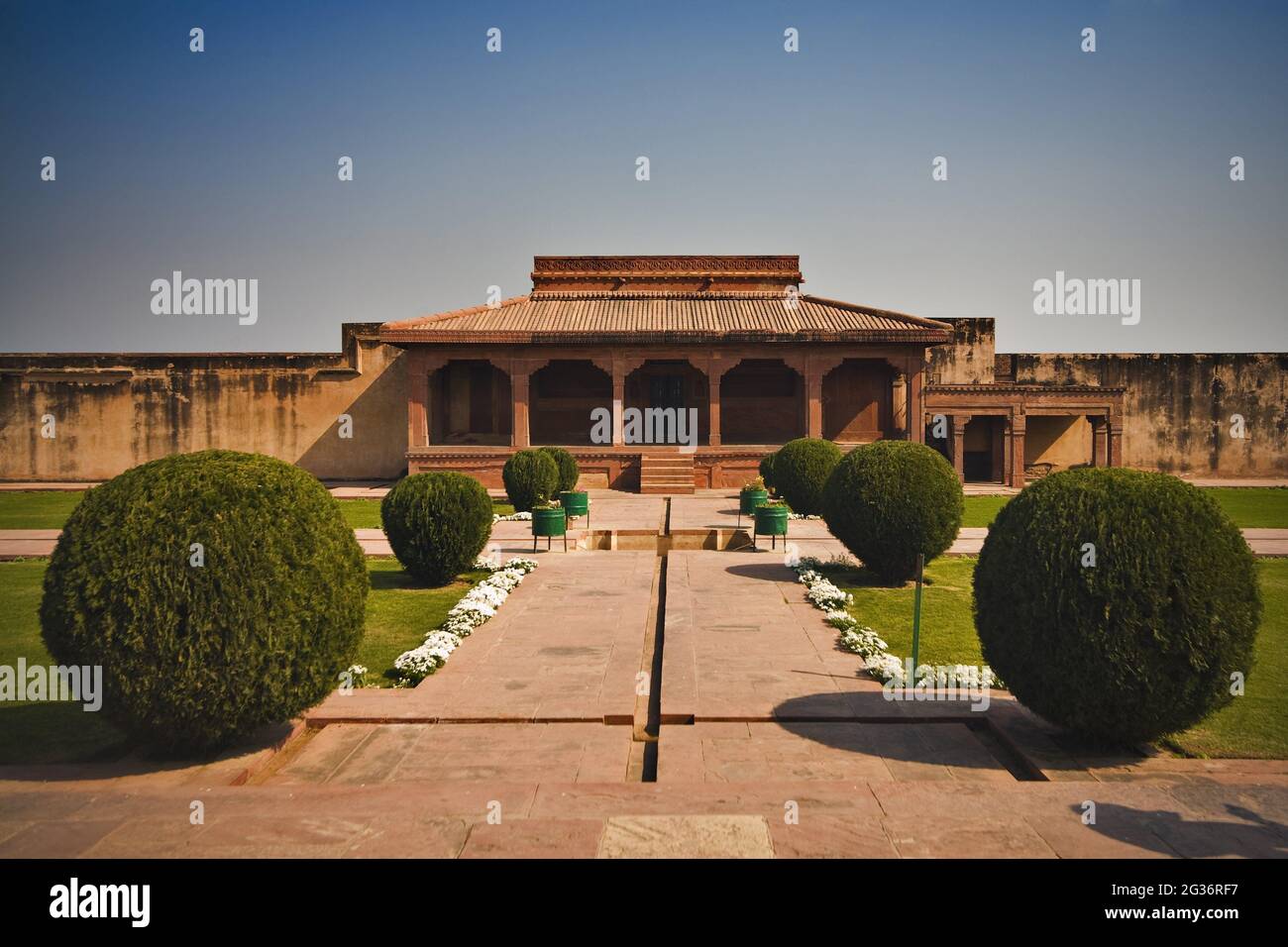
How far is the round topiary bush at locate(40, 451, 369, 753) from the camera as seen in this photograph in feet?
16.5

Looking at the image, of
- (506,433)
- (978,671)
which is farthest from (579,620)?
(506,433)

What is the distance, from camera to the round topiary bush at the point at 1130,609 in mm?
5156

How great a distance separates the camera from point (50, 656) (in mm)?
7410

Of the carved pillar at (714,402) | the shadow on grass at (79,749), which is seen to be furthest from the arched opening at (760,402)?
the shadow on grass at (79,749)

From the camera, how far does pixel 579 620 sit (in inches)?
360

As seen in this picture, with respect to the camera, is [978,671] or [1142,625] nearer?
[1142,625]

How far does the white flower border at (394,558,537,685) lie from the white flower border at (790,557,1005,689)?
11.4ft

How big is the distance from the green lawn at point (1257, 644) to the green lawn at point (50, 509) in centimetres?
744

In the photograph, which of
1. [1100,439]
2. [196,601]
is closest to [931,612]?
[196,601]

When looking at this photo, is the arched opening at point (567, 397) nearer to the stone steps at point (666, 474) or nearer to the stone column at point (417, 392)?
the stone column at point (417, 392)

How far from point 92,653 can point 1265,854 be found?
5851mm

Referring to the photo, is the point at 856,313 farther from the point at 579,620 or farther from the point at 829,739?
the point at 829,739

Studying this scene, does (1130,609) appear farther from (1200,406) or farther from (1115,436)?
(1200,406)

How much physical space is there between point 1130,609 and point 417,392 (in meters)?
22.6
